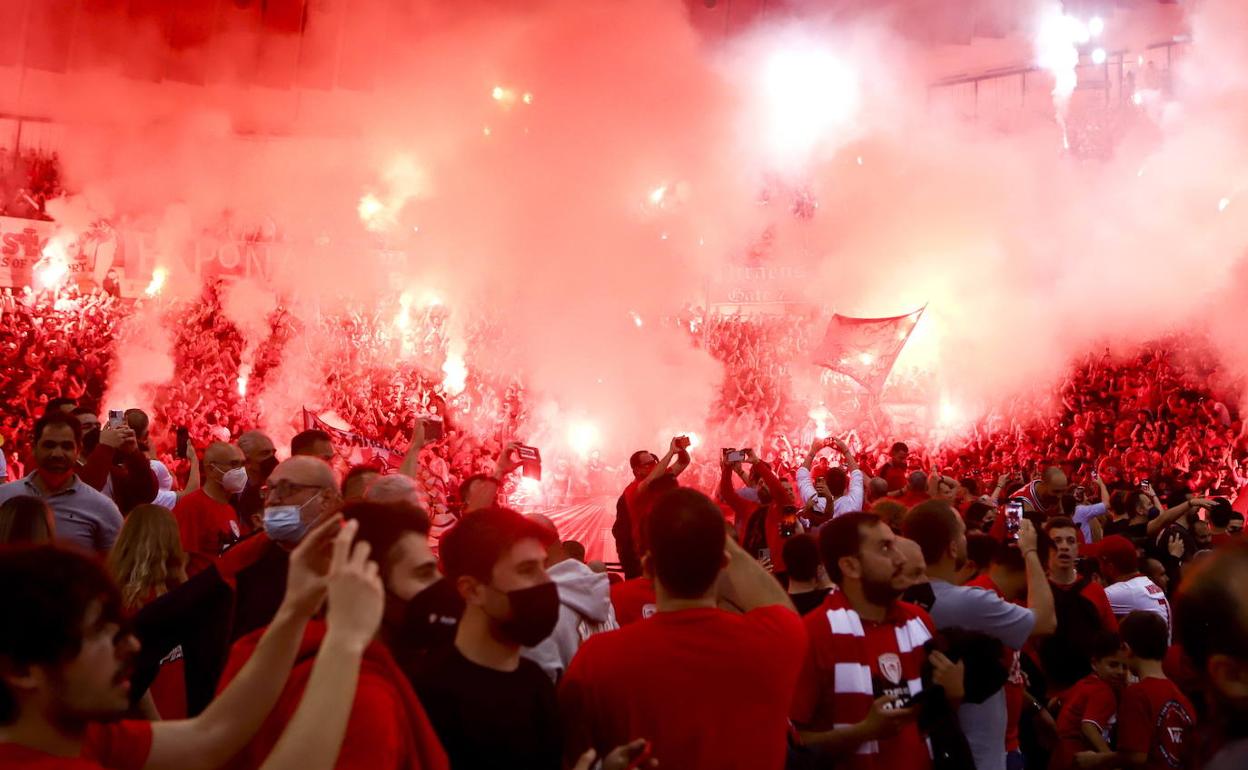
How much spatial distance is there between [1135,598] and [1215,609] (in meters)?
3.54

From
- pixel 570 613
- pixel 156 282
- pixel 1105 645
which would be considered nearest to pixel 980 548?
pixel 1105 645

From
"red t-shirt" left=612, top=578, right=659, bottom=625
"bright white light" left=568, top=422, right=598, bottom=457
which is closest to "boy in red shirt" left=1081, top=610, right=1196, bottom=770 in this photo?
"red t-shirt" left=612, top=578, right=659, bottom=625

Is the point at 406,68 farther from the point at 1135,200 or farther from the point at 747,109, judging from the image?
the point at 1135,200

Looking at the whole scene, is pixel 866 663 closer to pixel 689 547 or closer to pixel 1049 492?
pixel 689 547

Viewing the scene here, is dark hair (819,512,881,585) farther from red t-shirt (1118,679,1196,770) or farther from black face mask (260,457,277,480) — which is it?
black face mask (260,457,277,480)

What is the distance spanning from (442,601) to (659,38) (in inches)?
725

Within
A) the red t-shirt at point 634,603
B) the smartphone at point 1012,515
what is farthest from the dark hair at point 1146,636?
the smartphone at point 1012,515

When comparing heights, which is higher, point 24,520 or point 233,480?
point 233,480

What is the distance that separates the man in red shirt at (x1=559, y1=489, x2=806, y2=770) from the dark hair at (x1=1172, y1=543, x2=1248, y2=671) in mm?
843

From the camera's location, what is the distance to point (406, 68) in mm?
19344

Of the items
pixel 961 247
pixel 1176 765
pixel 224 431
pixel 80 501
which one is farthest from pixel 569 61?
pixel 1176 765

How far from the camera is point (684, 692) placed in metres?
2.18

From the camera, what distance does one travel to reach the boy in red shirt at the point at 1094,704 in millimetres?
3570

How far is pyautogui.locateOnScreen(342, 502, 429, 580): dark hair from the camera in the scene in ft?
6.52
